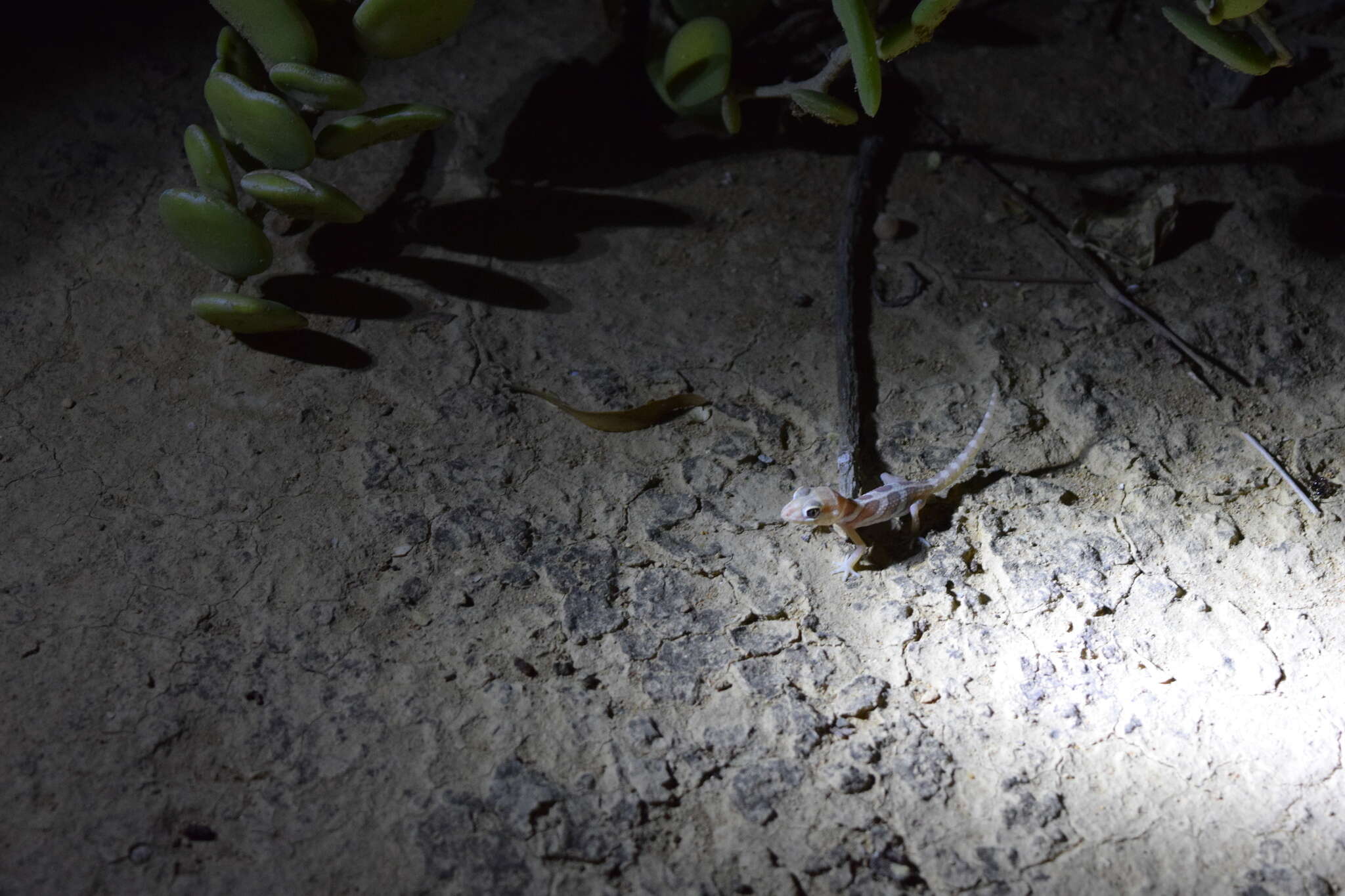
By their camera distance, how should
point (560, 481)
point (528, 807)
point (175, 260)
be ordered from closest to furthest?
point (528, 807), point (560, 481), point (175, 260)

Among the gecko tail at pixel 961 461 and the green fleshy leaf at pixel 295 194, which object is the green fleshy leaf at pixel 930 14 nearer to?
the gecko tail at pixel 961 461

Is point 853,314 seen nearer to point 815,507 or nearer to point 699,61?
point 815,507

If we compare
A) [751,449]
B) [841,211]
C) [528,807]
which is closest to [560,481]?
[751,449]

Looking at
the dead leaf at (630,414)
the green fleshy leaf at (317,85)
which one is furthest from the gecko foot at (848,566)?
the green fleshy leaf at (317,85)

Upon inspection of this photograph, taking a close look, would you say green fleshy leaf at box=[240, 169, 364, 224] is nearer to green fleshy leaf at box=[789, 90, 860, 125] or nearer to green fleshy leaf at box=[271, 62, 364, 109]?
green fleshy leaf at box=[271, 62, 364, 109]

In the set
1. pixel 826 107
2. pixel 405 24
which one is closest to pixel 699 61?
pixel 826 107

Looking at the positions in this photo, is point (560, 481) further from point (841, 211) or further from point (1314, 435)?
point (1314, 435)
